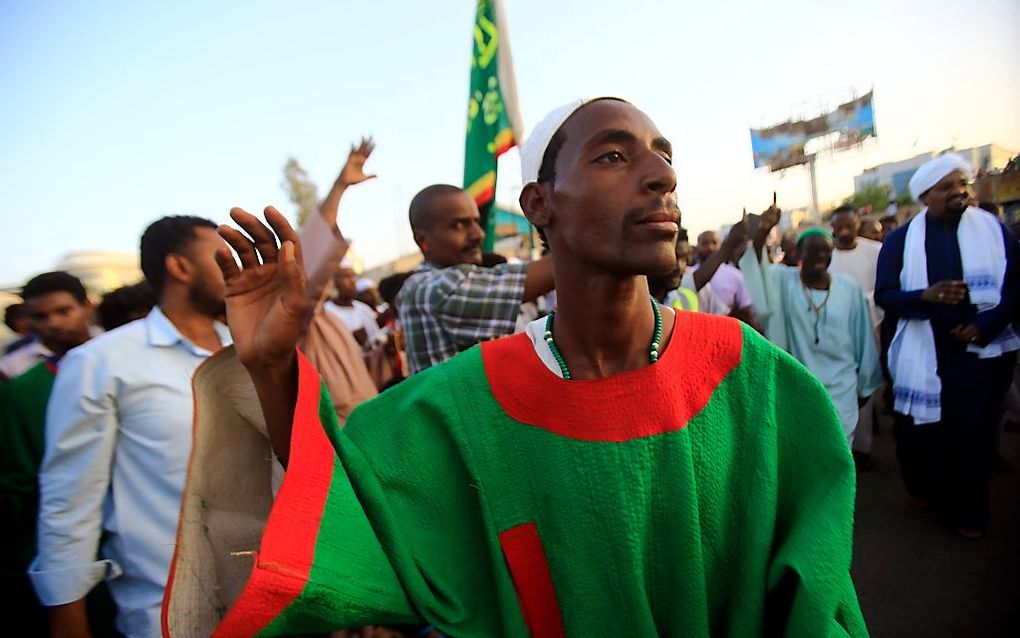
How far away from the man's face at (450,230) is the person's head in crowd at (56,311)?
1.98 m

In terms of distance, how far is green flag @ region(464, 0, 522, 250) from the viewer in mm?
3939

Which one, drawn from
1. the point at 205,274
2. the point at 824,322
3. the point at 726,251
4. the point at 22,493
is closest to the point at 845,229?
the point at 824,322

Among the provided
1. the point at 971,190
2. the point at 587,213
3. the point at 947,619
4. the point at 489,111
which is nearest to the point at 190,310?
the point at 587,213

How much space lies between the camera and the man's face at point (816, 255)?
4297mm

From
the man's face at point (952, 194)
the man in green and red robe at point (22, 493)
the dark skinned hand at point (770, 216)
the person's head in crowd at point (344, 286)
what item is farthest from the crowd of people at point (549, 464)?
the person's head in crowd at point (344, 286)

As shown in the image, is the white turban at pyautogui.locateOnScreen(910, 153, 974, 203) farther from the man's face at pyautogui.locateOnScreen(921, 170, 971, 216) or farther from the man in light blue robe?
the man in light blue robe

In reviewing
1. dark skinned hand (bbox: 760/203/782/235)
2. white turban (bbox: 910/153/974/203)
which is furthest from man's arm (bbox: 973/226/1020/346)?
dark skinned hand (bbox: 760/203/782/235)

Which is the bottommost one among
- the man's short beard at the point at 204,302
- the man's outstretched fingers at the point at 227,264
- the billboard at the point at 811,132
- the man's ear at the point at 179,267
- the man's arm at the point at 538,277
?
the man's arm at the point at 538,277

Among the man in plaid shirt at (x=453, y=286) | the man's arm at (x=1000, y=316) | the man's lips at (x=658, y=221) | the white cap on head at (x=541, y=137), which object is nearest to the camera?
the man's lips at (x=658, y=221)

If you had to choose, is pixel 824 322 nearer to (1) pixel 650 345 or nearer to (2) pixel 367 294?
(1) pixel 650 345

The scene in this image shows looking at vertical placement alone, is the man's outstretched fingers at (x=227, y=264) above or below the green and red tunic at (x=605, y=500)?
above

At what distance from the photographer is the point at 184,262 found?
76.0 inches

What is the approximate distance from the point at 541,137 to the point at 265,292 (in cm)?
71

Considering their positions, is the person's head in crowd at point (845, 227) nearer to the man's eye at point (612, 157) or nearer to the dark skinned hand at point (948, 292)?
the dark skinned hand at point (948, 292)
